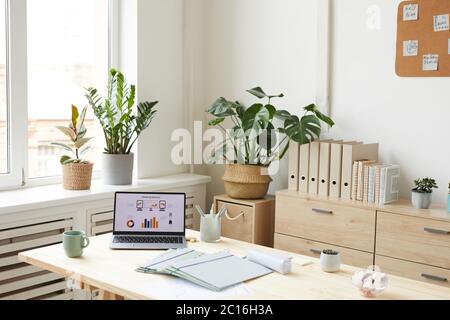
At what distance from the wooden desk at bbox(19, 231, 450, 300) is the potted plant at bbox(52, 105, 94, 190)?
3.83 ft

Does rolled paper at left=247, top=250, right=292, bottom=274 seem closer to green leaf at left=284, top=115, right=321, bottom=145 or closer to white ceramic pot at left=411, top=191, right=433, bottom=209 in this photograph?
white ceramic pot at left=411, top=191, right=433, bottom=209

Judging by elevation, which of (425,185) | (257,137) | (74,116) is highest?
(74,116)

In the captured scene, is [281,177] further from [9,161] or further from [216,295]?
[216,295]

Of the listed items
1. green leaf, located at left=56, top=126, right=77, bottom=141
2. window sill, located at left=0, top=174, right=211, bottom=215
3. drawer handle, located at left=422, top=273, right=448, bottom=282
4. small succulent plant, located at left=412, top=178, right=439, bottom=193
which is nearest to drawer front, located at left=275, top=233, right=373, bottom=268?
drawer handle, located at left=422, top=273, right=448, bottom=282

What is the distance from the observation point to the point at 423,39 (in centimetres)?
357

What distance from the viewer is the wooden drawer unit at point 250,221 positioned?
3.96m

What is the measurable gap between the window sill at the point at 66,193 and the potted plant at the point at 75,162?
0.21 ft

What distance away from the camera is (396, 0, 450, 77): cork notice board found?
11.5ft

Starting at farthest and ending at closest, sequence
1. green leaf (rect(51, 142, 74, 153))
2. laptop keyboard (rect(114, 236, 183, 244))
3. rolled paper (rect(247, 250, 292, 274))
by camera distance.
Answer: green leaf (rect(51, 142, 74, 153))
laptop keyboard (rect(114, 236, 183, 244))
rolled paper (rect(247, 250, 292, 274))

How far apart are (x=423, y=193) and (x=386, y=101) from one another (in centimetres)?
70

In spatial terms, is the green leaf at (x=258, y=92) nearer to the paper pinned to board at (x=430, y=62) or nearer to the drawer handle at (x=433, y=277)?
the paper pinned to board at (x=430, y=62)

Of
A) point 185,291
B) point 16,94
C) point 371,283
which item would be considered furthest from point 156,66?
point 371,283

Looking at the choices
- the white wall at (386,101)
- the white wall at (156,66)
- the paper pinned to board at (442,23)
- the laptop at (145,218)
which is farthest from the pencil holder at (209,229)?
the paper pinned to board at (442,23)

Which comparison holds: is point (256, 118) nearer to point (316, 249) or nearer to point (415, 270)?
point (316, 249)
